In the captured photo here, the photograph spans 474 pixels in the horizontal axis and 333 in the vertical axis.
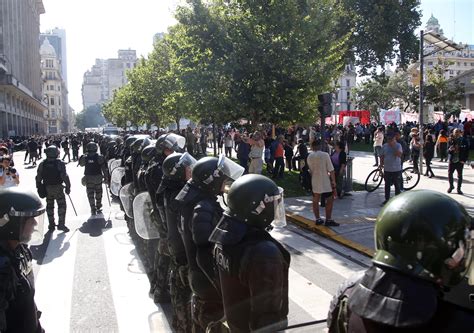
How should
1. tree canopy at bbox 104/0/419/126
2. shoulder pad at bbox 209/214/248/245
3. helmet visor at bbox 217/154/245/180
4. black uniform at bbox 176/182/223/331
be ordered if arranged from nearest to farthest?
shoulder pad at bbox 209/214/248/245 < black uniform at bbox 176/182/223/331 < helmet visor at bbox 217/154/245/180 < tree canopy at bbox 104/0/419/126

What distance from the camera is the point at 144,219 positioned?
575 cm

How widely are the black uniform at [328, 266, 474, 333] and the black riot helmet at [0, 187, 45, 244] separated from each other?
1989 millimetres

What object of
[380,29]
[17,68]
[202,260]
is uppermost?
[17,68]

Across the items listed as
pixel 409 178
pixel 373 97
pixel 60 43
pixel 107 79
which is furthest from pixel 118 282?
pixel 60 43

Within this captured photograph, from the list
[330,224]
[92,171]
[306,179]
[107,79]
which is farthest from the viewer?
[107,79]

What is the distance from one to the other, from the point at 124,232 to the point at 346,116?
30.1 metres

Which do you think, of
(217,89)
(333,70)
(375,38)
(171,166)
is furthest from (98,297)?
(375,38)

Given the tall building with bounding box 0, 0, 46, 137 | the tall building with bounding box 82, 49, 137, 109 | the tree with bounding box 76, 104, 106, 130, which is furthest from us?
the tall building with bounding box 82, 49, 137, 109

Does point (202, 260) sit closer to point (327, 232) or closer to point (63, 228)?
point (327, 232)

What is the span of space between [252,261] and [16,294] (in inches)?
50.4

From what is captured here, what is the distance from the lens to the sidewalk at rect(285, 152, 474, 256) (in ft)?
27.0

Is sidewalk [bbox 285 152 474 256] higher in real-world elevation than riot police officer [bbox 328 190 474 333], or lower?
lower

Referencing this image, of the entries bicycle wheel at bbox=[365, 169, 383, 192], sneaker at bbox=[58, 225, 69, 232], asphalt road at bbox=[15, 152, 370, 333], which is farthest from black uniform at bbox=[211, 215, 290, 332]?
bicycle wheel at bbox=[365, 169, 383, 192]

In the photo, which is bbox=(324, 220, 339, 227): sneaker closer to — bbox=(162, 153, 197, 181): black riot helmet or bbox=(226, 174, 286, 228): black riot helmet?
bbox=(162, 153, 197, 181): black riot helmet
